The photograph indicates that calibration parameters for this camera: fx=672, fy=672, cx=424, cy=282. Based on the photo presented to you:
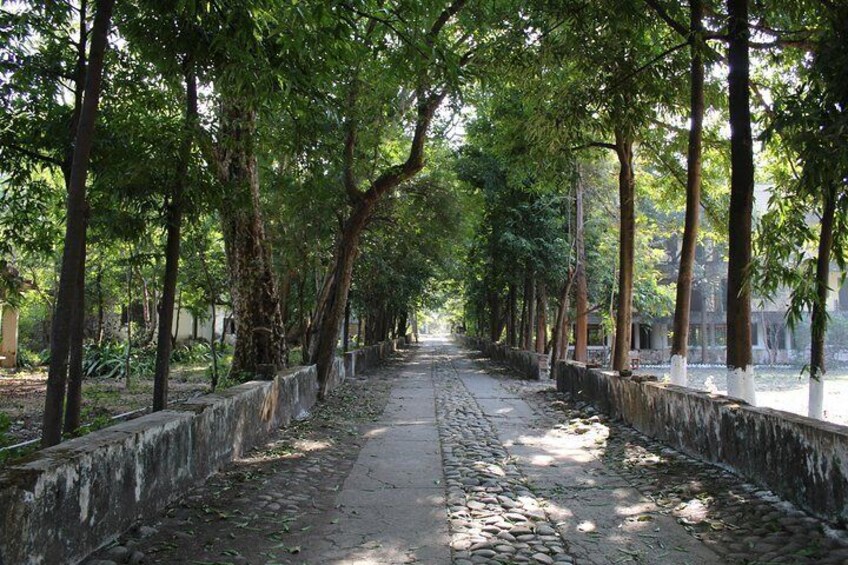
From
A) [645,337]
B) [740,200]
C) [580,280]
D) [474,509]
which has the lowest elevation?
[474,509]

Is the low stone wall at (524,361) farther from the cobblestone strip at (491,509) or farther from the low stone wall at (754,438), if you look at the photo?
the cobblestone strip at (491,509)

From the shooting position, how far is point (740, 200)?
8430 mm

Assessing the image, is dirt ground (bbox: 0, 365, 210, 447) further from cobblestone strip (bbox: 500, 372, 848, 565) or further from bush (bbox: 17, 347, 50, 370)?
cobblestone strip (bbox: 500, 372, 848, 565)

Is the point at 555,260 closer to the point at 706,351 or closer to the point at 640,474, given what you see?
the point at 640,474

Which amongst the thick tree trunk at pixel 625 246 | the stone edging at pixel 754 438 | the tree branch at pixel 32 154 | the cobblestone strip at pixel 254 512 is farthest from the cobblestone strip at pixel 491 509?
the tree branch at pixel 32 154

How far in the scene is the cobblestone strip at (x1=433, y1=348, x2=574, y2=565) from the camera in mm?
4996

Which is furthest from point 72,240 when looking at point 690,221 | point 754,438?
point 690,221

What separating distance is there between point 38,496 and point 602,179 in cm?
2040

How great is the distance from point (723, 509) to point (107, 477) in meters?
5.08

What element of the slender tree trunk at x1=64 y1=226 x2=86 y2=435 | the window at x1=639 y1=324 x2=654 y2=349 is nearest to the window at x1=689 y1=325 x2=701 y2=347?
the window at x1=639 y1=324 x2=654 y2=349

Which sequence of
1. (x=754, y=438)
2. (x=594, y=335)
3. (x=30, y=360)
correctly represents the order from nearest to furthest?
(x=754, y=438) → (x=30, y=360) → (x=594, y=335)

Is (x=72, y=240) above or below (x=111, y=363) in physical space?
above

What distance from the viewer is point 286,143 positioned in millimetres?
9000

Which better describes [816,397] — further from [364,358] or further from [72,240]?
[364,358]
